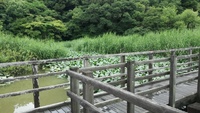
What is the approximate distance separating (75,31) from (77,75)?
78.8ft

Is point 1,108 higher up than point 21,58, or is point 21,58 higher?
point 21,58

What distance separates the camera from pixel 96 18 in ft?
80.9

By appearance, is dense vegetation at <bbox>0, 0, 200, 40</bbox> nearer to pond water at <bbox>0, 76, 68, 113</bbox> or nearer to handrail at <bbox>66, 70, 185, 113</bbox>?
pond water at <bbox>0, 76, 68, 113</bbox>

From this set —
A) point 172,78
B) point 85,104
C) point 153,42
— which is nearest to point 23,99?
point 172,78

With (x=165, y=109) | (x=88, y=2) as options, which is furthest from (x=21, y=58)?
(x=88, y=2)

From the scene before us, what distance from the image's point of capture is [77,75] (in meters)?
2.12

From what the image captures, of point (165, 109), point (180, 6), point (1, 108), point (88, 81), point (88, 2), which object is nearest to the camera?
point (165, 109)

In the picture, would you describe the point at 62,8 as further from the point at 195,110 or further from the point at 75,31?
the point at 195,110

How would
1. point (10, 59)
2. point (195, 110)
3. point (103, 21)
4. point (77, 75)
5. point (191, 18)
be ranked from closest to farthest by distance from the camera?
point (77, 75), point (195, 110), point (10, 59), point (191, 18), point (103, 21)

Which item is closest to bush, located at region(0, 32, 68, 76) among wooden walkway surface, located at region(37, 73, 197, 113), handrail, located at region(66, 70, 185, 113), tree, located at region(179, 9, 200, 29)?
wooden walkway surface, located at region(37, 73, 197, 113)

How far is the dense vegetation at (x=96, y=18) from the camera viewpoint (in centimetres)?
1909

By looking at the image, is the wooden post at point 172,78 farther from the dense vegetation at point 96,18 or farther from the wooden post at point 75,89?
the dense vegetation at point 96,18

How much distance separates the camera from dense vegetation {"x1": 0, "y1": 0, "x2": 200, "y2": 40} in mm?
19094

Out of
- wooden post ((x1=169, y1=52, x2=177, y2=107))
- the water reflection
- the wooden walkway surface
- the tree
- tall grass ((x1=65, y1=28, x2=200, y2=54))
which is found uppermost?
the tree
